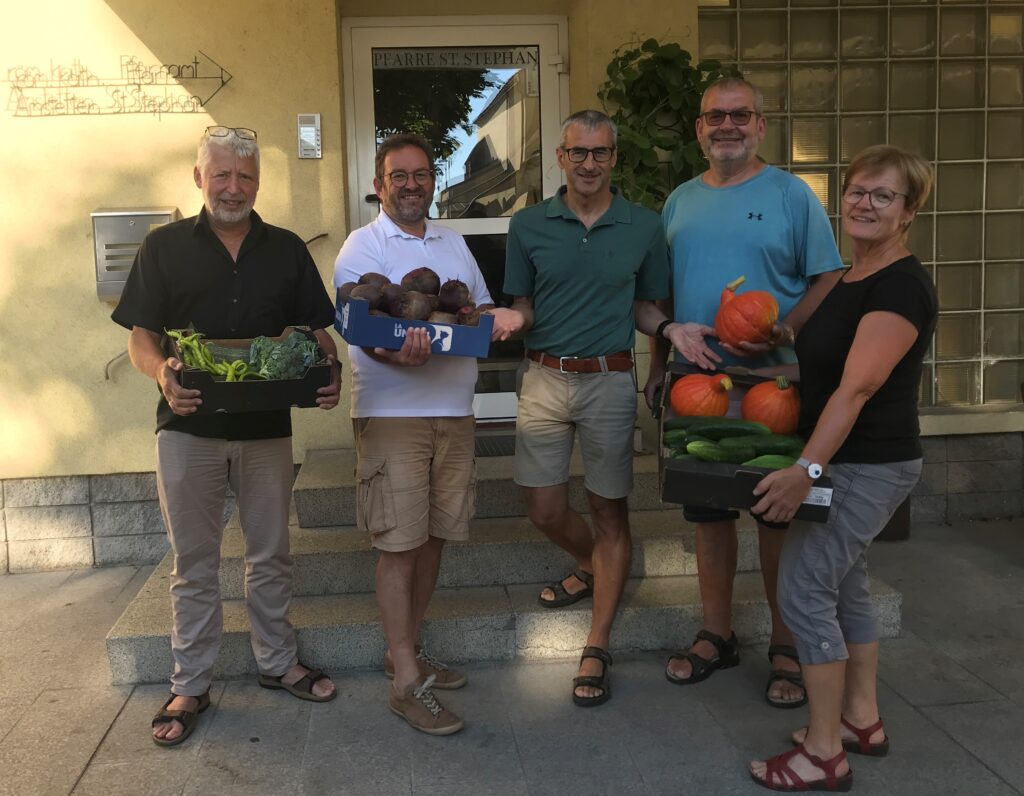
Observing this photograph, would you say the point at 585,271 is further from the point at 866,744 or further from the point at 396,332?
the point at 866,744

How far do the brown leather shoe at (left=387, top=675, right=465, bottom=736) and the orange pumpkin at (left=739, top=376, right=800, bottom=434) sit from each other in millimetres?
1487

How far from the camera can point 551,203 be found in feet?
11.5


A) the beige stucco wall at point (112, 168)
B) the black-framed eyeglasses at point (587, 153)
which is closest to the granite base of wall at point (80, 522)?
the beige stucco wall at point (112, 168)

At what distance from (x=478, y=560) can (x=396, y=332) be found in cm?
165

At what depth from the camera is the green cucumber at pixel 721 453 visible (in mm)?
2732

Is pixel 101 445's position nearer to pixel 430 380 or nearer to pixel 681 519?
pixel 430 380

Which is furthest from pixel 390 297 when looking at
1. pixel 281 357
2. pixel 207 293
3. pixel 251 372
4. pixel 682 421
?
pixel 682 421

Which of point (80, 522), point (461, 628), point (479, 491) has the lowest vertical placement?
point (461, 628)

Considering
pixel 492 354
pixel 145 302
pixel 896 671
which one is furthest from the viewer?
pixel 492 354

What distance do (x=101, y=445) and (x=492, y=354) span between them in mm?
2312

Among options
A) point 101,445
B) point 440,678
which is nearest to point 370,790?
point 440,678

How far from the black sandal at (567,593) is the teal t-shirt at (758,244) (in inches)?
50.3

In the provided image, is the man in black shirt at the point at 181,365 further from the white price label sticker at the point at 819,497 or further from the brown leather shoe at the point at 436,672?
the white price label sticker at the point at 819,497

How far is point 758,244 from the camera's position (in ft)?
10.9
